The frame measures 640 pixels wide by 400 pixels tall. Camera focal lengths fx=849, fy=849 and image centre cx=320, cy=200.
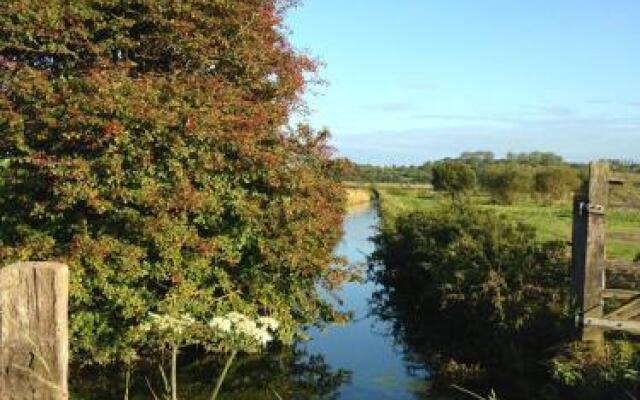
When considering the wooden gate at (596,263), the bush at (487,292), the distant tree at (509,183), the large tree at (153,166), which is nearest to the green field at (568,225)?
the wooden gate at (596,263)

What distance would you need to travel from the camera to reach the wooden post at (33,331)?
2791mm

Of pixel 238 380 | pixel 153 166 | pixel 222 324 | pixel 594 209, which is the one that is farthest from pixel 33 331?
pixel 238 380

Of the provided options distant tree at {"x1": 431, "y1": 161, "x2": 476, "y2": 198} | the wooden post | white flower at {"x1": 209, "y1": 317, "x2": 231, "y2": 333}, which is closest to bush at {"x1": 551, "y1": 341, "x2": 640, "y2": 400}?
white flower at {"x1": 209, "y1": 317, "x2": 231, "y2": 333}

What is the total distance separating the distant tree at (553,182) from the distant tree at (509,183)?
0.78m

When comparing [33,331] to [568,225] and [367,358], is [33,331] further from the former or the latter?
[568,225]

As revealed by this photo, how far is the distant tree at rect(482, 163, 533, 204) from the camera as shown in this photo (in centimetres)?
6475

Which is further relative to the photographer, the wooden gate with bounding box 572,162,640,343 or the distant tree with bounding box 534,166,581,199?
the distant tree with bounding box 534,166,581,199

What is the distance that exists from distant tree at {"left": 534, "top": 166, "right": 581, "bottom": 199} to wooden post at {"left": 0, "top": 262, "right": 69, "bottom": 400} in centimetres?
6446

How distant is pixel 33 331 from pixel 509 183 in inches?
2528

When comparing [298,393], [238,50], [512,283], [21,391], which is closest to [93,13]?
[238,50]

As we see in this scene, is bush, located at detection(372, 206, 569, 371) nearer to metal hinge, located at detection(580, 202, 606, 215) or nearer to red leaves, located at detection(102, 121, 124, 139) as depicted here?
metal hinge, located at detection(580, 202, 606, 215)

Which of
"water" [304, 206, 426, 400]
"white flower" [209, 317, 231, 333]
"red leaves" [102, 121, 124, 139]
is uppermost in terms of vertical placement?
"red leaves" [102, 121, 124, 139]

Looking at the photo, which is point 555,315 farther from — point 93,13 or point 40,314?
point 40,314

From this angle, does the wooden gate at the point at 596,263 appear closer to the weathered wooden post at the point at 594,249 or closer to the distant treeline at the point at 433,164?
the weathered wooden post at the point at 594,249
